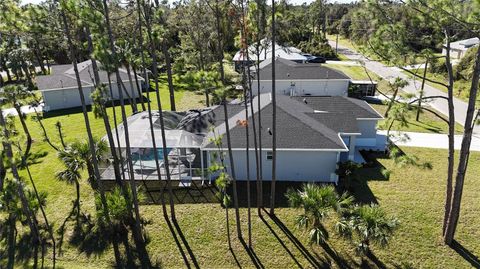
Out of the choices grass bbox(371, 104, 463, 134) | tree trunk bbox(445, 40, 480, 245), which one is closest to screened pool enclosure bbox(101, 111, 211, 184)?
tree trunk bbox(445, 40, 480, 245)

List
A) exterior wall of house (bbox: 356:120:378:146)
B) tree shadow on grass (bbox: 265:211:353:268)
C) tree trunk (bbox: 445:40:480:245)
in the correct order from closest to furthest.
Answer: tree trunk (bbox: 445:40:480:245) → tree shadow on grass (bbox: 265:211:353:268) → exterior wall of house (bbox: 356:120:378:146)

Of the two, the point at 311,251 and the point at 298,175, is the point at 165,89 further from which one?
the point at 311,251

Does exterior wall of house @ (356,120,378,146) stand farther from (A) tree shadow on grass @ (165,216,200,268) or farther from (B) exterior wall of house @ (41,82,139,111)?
(B) exterior wall of house @ (41,82,139,111)

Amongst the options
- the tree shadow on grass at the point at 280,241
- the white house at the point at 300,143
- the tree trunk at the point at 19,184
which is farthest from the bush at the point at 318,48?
the tree trunk at the point at 19,184

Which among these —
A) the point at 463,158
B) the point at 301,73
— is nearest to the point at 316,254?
the point at 463,158

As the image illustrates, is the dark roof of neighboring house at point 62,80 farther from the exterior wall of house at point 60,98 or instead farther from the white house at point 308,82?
the white house at point 308,82

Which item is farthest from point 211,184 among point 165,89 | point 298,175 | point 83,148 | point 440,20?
point 165,89
